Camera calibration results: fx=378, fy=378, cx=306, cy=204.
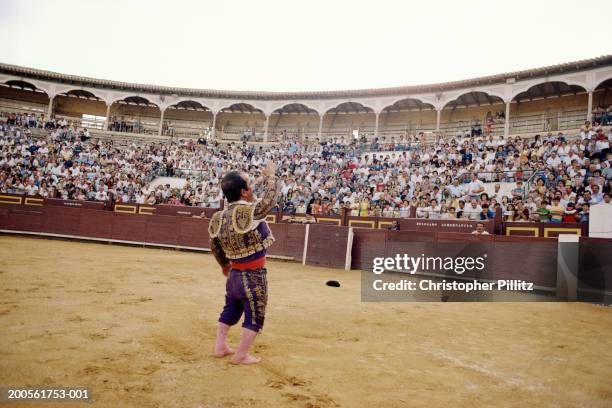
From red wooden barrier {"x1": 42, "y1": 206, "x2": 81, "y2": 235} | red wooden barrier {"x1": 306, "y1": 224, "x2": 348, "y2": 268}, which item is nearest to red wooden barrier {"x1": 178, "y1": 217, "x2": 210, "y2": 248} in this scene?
red wooden barrier {"x1": 306, "y1": 224, "x2": 348, "y2": 268}

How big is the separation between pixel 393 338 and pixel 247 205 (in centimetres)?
184

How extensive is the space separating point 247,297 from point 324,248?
7.58 meters

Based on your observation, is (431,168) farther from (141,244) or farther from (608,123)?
(141,244)

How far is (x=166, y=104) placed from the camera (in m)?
24.6

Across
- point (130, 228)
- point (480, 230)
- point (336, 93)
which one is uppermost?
point (336, 93)

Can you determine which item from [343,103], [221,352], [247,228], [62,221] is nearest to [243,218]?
[247,228]

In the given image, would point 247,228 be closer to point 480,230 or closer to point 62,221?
point 480,230

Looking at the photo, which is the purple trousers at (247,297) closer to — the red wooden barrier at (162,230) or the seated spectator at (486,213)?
the seated spectator at (486,213)

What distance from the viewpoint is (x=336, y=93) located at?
73.0 ft

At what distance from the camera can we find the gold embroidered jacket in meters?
2.64

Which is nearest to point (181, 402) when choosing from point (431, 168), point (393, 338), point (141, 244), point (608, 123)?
point (393, 338)

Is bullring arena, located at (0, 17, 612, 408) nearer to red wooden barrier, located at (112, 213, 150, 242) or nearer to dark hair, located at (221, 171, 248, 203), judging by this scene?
red wooden barrier, located at (112, 213, 150, 242)

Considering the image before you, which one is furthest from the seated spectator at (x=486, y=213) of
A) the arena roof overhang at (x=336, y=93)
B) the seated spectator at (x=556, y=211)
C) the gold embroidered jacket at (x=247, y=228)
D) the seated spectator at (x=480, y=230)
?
the arena roof overhang at (x=336, y=93)

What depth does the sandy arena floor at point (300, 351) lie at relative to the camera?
2.13 metres
